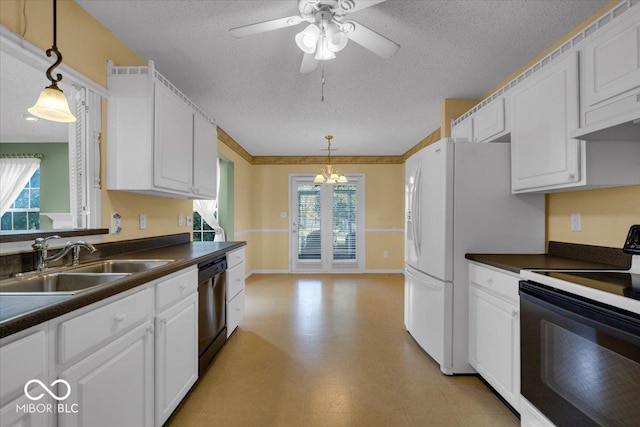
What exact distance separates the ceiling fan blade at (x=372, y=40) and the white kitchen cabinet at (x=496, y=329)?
57.6 inches

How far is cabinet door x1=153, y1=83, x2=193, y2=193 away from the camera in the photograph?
2121 millimetres

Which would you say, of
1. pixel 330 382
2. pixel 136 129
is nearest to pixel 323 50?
pixel 136 129

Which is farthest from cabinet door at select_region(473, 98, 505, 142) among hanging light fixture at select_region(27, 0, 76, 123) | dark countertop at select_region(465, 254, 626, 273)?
hanging light fixture at select_region(27, 0, 76, 123)

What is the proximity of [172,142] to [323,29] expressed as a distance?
1.39 m

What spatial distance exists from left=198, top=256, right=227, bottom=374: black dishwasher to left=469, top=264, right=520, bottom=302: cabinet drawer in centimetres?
190

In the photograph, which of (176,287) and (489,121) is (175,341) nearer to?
(176,287)

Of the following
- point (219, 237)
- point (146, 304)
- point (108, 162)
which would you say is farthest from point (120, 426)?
point (219, 237)

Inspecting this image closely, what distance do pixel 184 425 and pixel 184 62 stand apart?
2548 millimetres

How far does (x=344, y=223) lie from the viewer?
6.39 meters

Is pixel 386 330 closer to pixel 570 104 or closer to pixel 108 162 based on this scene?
pixel 570 104

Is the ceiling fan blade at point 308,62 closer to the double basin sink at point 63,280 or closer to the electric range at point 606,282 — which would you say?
the double basin sink at point 63,280

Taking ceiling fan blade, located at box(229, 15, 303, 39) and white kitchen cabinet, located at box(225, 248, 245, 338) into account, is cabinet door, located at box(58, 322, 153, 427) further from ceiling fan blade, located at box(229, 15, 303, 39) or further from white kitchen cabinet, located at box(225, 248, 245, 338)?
ceiling fan blade, located at box(229, 15, 303, 39)

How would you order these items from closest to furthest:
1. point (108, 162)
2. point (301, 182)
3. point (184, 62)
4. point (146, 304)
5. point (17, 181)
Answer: point (146, 304)
point (108, 162)
point (184, 62)
point (17, 181)
point (301, 182)

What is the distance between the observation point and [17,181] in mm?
3145
